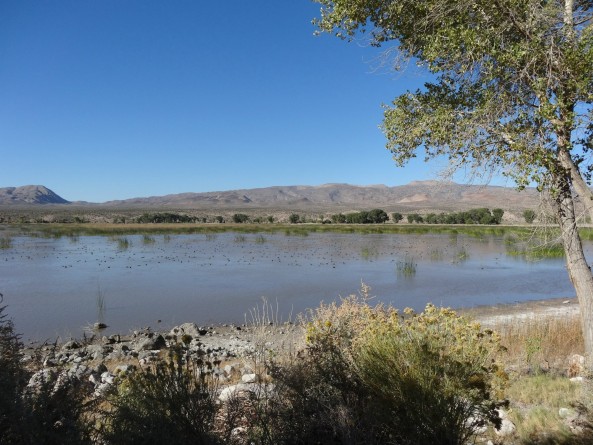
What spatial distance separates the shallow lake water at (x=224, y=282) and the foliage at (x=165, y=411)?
879cm

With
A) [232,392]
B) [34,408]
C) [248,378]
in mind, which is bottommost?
[248,378]

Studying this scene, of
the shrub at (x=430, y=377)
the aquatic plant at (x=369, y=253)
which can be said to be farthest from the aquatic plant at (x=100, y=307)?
the aquatic plant at (x=369, y=253)

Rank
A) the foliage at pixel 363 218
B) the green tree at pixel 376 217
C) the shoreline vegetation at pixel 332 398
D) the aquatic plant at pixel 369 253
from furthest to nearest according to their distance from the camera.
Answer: the green tree at pixel 376 217 < the foliage at pixel 363 218 < the aquatic plant at pixel 369 253 < the shoreline vegetation at pixel 332 398

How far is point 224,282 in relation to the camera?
19.1 meters

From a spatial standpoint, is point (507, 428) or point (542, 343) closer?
point (507, 428)

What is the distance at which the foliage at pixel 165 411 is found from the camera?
2.91 meters

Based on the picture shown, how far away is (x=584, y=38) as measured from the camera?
207 inches

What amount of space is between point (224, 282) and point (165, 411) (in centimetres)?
1621

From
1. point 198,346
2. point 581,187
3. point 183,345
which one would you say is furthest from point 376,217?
point 581,187

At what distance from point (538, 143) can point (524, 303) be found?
11586mm

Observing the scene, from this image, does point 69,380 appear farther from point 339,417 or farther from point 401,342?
point 401,342

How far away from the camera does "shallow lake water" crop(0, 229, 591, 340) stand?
46.3ft

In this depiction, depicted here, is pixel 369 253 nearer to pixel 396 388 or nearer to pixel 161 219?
pixel 396 388

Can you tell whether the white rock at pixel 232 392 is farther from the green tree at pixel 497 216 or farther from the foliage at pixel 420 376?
the green tree at pixel 497 216
